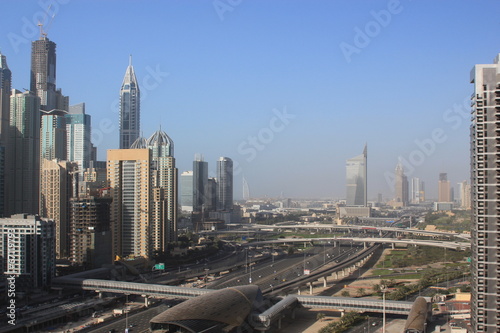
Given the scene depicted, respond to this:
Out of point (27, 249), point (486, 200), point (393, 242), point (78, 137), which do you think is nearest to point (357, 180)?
point (78, 137)

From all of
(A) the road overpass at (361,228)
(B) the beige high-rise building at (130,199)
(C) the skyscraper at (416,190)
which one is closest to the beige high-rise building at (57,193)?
(B) the beige high-rise building at (130,199)

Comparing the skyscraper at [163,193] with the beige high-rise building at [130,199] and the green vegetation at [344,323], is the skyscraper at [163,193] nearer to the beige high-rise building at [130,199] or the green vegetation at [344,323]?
the beige high-rise building at [130,199]

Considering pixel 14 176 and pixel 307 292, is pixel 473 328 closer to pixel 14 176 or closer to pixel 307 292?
pixel 307 292

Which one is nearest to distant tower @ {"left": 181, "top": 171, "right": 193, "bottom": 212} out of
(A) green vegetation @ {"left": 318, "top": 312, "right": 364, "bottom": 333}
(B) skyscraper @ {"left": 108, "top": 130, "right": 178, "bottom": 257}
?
(B) skyscraper @ {"left": 108, "top": 130, "right": 178, "bottom": 257}

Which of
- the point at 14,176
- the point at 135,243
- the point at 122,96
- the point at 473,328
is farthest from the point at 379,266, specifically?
the point at 122,96

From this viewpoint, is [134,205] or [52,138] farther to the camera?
[52,138]

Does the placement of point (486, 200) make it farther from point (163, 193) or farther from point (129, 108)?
point (129, 108)

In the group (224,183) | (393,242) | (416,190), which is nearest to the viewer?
(393,242)
